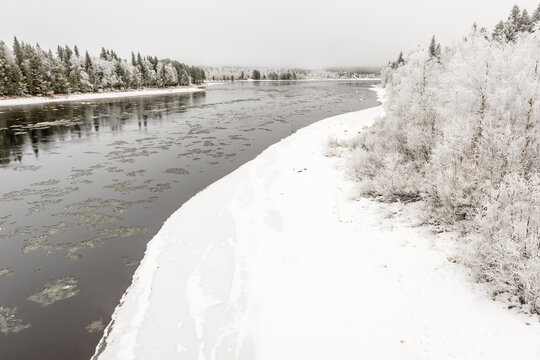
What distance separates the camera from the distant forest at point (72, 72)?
58.1 m

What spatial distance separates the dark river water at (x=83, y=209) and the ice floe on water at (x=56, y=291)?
26mm

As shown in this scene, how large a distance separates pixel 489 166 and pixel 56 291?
1234 centimetres

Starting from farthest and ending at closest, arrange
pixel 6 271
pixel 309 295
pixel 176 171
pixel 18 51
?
pixel 18 51
pixel 176 171
pixel 6 271
pixel 309 295

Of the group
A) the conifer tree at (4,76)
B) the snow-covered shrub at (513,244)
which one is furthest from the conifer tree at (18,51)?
the snow-covered shrub at (513,244)

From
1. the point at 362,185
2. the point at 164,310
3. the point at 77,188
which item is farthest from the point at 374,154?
the point at 77,188

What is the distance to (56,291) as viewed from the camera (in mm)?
7488

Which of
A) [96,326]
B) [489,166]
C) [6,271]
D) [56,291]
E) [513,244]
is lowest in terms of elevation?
[96,326]

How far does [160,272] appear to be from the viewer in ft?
25.6

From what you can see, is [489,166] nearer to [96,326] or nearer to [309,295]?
[309,295]

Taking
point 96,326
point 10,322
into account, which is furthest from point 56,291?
point 96,326

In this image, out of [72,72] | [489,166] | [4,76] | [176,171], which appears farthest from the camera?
[72,72]

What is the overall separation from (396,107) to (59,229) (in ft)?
60.7

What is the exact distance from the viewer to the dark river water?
21.7 ft

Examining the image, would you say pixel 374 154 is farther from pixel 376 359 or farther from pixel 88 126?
pixel 88 126
